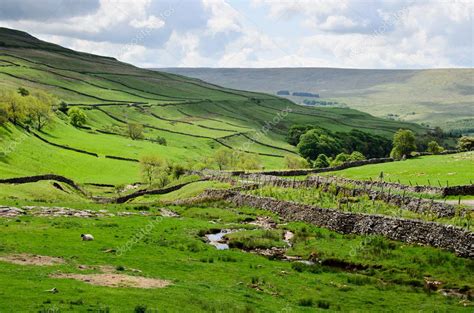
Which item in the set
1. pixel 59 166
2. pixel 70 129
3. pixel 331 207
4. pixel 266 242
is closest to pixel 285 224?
pixel 331 207

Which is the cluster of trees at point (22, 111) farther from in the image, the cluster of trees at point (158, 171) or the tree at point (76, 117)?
the cluster of trees at point (158, 171)

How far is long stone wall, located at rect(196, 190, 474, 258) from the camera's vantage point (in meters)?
40.1

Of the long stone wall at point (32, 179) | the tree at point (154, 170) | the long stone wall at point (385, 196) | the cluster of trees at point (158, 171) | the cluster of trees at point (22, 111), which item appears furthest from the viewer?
the cluster of trees at point (22, 111)

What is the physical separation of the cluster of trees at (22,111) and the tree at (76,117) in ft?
83.0

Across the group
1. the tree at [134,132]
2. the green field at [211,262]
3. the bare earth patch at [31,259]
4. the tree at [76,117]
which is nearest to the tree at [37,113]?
the tree at [76,117]

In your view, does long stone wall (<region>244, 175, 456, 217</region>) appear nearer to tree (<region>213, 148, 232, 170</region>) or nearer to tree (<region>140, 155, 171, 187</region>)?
tree (<region>140, 155, 171, 187</region>)

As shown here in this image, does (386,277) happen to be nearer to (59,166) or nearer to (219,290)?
(219,290)

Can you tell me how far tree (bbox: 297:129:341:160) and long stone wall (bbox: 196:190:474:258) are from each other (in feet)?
373

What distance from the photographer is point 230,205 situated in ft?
234

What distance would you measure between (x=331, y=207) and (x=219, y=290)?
2727cm

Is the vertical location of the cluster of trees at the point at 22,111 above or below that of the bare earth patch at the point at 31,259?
above

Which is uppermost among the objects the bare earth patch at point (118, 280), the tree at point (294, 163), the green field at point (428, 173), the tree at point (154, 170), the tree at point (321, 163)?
the green field at point (428, 173)

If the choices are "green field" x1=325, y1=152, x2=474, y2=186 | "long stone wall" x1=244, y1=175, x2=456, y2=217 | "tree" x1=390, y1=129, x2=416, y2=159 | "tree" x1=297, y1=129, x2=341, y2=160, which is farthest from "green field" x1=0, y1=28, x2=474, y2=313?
"tree" x1=297, y1=129, x2=341, y2=160

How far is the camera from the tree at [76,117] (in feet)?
586
